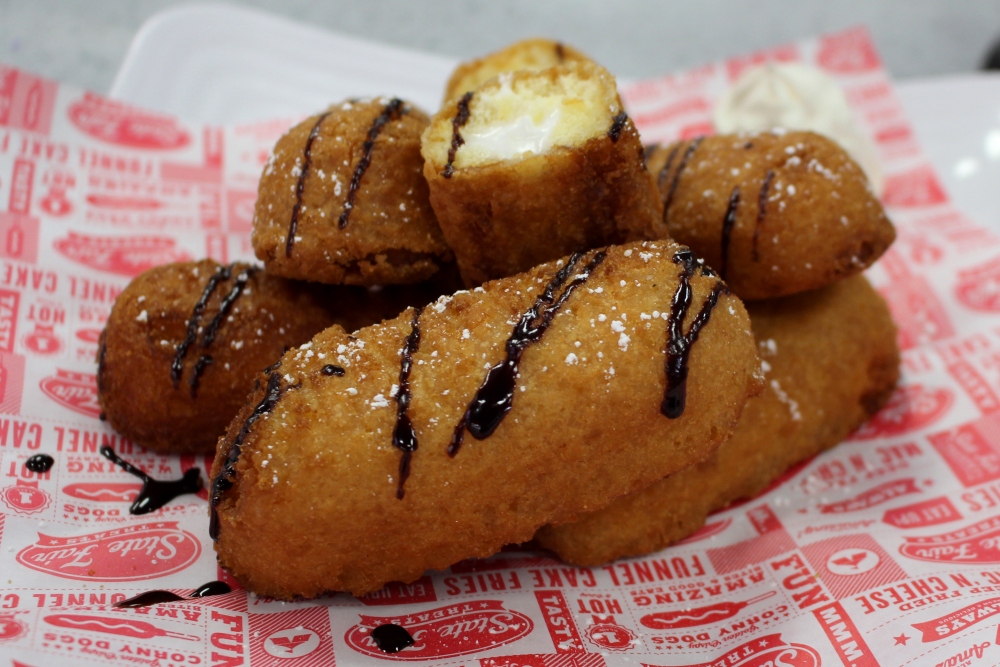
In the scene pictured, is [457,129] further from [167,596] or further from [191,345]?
[167,596]

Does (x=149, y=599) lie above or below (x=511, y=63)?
below

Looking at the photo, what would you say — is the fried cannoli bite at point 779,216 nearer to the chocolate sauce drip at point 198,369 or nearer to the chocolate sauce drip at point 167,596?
the chocolate sauce drip at point 198,369

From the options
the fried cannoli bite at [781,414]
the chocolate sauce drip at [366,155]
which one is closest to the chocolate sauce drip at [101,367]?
the chocolate sauce drip at [366,155]

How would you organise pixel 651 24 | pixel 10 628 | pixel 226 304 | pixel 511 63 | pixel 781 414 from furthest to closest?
pixel 651 24
pixel 511 63
pixel 781 414
pixel 226 304
pixel 10 628

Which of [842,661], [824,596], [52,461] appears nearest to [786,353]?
[824,596]

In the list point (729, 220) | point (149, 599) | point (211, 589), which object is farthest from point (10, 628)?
point (729, 220)

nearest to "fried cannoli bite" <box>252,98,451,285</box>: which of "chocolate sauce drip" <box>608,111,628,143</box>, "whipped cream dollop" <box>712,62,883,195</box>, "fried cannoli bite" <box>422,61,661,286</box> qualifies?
"fried cannoli bite" <box>422,61,661,286</box>
